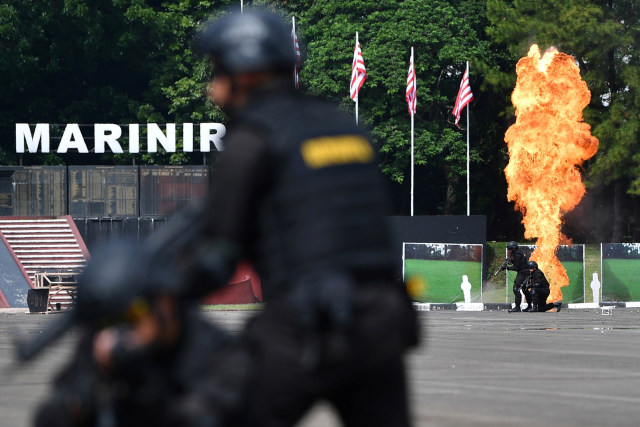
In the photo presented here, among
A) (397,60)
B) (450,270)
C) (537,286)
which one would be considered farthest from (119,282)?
(397,60)

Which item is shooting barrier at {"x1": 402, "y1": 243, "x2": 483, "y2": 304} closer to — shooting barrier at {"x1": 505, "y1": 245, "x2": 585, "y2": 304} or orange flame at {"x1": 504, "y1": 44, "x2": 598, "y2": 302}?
shooting barrier at {"x1": 505, "y1": 245, "x2": 585, "y2": 304}

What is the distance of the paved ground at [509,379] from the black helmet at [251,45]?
1022 millimetres

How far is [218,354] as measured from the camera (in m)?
3.75

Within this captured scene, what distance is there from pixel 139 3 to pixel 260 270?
57.1 m

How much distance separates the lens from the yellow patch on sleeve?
12.4 ft

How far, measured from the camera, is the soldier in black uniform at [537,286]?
32.9 metres

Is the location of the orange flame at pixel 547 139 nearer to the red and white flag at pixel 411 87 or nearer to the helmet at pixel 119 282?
the red and white flag at pixel 411 87

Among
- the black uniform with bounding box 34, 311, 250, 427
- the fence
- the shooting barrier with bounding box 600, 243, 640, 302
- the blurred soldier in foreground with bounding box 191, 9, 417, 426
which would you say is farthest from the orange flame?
the black uniform with bounding box 34, 311, 250, 427

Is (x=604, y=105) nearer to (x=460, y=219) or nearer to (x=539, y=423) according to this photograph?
(x=460, y=219)

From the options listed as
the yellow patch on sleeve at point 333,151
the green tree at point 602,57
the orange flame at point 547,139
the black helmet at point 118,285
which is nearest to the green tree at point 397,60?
the green tree at point 602,57

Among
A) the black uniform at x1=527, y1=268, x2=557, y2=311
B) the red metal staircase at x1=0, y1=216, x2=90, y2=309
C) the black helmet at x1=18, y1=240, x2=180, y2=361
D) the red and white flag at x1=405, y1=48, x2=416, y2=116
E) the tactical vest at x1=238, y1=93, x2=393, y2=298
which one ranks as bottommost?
the black uniform at x1=527, y1=268, x2=557, y2=311

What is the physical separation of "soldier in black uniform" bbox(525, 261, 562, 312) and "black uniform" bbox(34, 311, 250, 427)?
97.0 ft

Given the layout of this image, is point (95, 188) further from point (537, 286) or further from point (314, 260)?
point (314, 260)

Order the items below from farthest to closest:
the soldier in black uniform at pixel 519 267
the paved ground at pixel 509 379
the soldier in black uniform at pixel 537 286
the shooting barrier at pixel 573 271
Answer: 1. the shooting barrier at pixel 573 271
2. the soldier in black uniform at pixel 519 267
3. the soldier in black uniform at pixel 537 286
4. the paved ground at pixel 509 379
